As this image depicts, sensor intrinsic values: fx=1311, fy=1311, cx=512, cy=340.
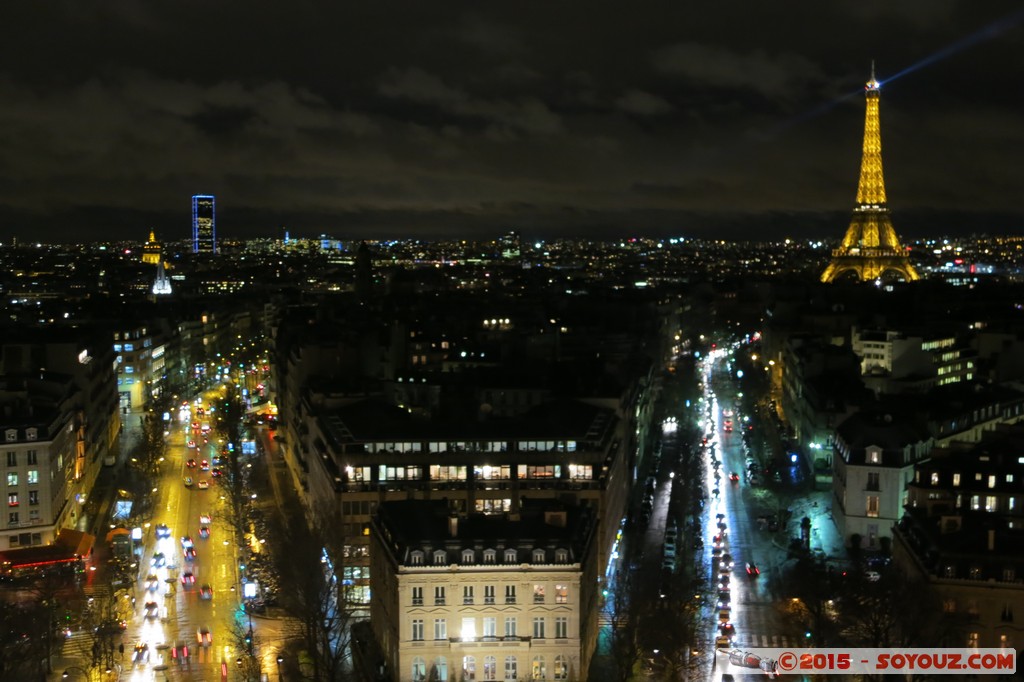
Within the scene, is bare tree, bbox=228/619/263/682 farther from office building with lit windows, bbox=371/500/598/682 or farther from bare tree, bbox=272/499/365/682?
office building with lit windows, bbox=371/500/598/682

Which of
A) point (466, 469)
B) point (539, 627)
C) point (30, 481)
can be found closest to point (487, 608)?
point (539, 627)

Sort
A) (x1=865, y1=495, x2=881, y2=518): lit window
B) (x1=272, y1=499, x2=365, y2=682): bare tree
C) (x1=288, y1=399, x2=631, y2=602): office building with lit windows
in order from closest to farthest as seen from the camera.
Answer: (x1=272, y1=499, x2=365, y2=682): bare tree → (x1=288, y1=399, x2=631, y2=602): office building with lit windows → (x1=865, y1=495, x2=881, y2=518): lit window

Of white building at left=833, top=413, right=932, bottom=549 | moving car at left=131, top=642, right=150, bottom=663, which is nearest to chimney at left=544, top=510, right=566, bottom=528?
moving car at left=131, top=642, right=150, bottom=663

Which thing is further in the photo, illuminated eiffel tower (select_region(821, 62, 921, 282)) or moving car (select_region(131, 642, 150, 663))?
illuminated eiffel tower (select_region(821, 62, 921, 282))

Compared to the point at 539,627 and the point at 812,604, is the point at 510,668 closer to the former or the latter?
the point at 539,627

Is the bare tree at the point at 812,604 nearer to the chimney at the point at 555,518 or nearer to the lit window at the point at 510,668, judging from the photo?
the chimney at the point at 555,518

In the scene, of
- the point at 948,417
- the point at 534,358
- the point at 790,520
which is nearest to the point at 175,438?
the point at 534,358
